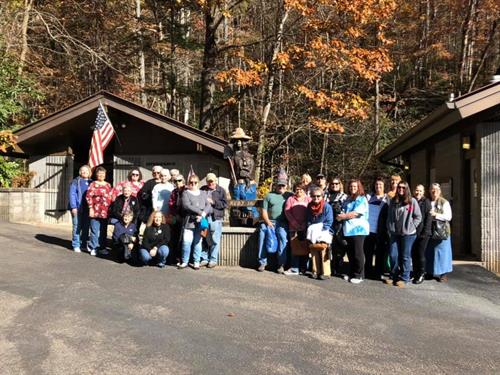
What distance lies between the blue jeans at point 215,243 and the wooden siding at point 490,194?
15.9 feet

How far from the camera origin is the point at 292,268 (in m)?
7.91

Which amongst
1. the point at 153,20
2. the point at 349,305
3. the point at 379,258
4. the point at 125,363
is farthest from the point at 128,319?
the point at 153,20

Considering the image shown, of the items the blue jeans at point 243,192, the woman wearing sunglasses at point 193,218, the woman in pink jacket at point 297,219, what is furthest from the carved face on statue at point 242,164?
the woman in pink jacket at point 297,219

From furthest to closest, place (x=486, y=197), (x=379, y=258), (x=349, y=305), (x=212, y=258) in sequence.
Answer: (x=486, y=197)
(x=212, y=258)
(x=379, y=258)
(x=349, y=305)

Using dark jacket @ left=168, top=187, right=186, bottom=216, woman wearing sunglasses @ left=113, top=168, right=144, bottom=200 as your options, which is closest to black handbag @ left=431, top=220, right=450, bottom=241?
dark jacket @ left=168, top=187, right=186, bottom=216

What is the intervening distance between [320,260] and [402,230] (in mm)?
1327

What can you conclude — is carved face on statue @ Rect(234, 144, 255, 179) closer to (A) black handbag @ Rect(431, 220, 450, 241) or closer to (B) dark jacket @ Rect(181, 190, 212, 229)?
(B) dark jacket @ Rect(181, 190, 212, 229)

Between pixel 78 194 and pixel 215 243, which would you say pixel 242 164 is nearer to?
pixel 215 243

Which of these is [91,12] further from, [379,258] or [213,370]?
[213,370]

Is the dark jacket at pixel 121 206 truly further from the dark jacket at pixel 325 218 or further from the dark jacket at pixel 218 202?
the dark jacket at pixel 325 218

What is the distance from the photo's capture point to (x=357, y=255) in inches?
292

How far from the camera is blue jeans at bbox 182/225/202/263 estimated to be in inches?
313

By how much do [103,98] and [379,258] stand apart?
30.4ft

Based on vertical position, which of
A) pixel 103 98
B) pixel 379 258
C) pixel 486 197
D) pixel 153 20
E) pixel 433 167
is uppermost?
pixel 153 20
